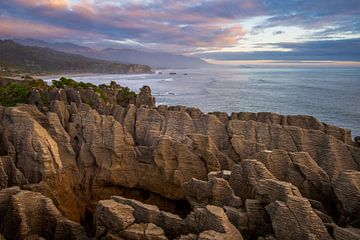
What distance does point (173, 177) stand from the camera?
1955 cm

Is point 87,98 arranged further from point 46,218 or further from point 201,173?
point 46,218

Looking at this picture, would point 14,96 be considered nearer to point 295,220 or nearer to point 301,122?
point 301,122

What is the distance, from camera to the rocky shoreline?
13.2 metres

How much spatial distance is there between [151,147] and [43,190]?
20.1 ft

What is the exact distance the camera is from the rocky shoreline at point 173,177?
13242 mm

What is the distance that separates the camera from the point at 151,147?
20688mm

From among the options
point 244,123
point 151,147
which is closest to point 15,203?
point 151,147

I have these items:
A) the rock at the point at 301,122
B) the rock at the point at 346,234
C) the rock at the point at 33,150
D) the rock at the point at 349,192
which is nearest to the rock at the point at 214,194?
the rock at the point at 346,234

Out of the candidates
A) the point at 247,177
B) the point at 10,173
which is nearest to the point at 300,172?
the point at 247,177

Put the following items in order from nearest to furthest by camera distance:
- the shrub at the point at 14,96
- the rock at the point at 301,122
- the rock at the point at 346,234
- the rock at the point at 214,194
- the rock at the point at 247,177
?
the rock at the point at 346,234 < the rock at the point at 214,194 < the rock at the point at 247,177 < the rock at the point at 301,122 < the shrub at the point at 14,96

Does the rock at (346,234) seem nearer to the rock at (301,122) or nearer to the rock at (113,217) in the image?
the rock at (113,217)

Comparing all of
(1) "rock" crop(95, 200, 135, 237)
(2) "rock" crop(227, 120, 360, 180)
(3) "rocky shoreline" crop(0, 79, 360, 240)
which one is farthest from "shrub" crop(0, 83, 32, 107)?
(1) "rock" crop(95, 200, 135, 237)

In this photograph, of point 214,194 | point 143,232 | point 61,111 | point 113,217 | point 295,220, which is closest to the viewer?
point 295,220

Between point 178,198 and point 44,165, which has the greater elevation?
point 44,165
